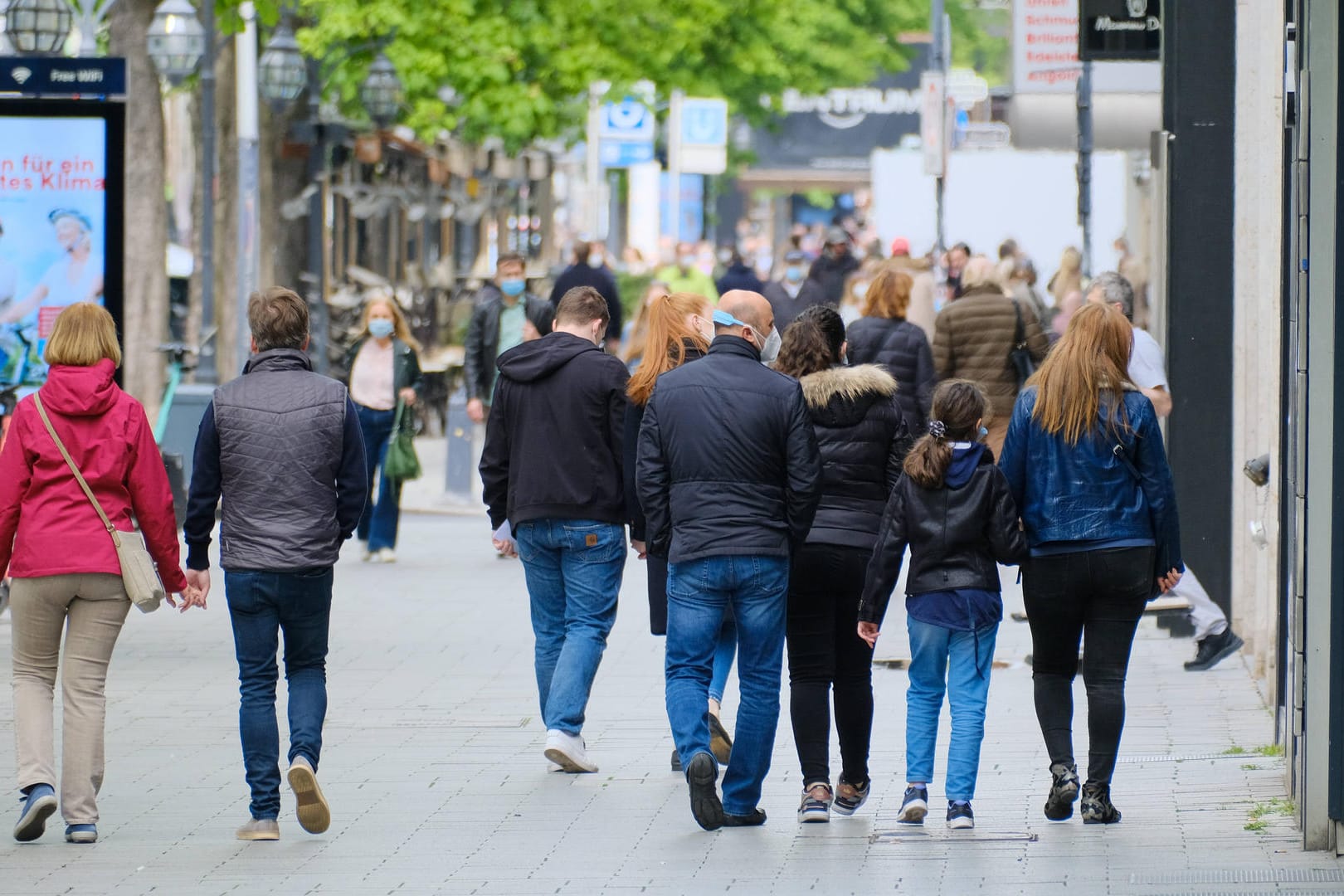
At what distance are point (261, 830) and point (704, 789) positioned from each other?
1415 millimetres

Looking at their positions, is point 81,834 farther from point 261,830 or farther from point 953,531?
point 953,531

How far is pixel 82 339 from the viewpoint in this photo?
769cm

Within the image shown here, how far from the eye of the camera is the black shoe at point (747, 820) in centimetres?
782

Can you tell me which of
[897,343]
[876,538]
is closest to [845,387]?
[876,538]

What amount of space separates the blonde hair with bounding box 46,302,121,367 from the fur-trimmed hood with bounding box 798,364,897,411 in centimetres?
223

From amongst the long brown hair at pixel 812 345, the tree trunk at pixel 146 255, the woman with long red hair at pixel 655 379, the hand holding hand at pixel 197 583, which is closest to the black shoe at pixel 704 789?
the woman with long red hair at pixel 655 379

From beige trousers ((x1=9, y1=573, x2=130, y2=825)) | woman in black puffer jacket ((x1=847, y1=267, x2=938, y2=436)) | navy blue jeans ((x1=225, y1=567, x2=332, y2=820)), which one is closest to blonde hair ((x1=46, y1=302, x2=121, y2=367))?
beige trousers ((x1=9, y1=573, x2=130, y2=825))

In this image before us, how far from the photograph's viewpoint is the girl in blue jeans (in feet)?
24.9

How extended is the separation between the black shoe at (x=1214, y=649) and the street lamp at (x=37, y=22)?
1162 cm

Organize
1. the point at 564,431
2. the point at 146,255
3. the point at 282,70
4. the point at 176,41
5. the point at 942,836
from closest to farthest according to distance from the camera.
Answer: the point at 942,836 → the point at 564,431 → the point at 146,255 → the point at 176,41 → the point at 282,70

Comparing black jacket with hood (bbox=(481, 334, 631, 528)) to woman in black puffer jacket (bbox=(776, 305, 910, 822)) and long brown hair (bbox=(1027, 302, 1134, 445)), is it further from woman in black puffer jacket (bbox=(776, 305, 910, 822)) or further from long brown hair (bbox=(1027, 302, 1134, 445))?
long brown hair (bbox=(1027, 302, 1134, 445))

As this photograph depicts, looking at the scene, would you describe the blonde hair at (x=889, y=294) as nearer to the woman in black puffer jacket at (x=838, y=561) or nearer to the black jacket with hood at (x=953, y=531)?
the woman in black puffer jacket at (x=838, y=561)

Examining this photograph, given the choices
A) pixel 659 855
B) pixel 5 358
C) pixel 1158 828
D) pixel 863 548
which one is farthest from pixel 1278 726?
pixel 5 358

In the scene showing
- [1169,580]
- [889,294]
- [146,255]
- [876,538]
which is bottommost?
[1169,580]
